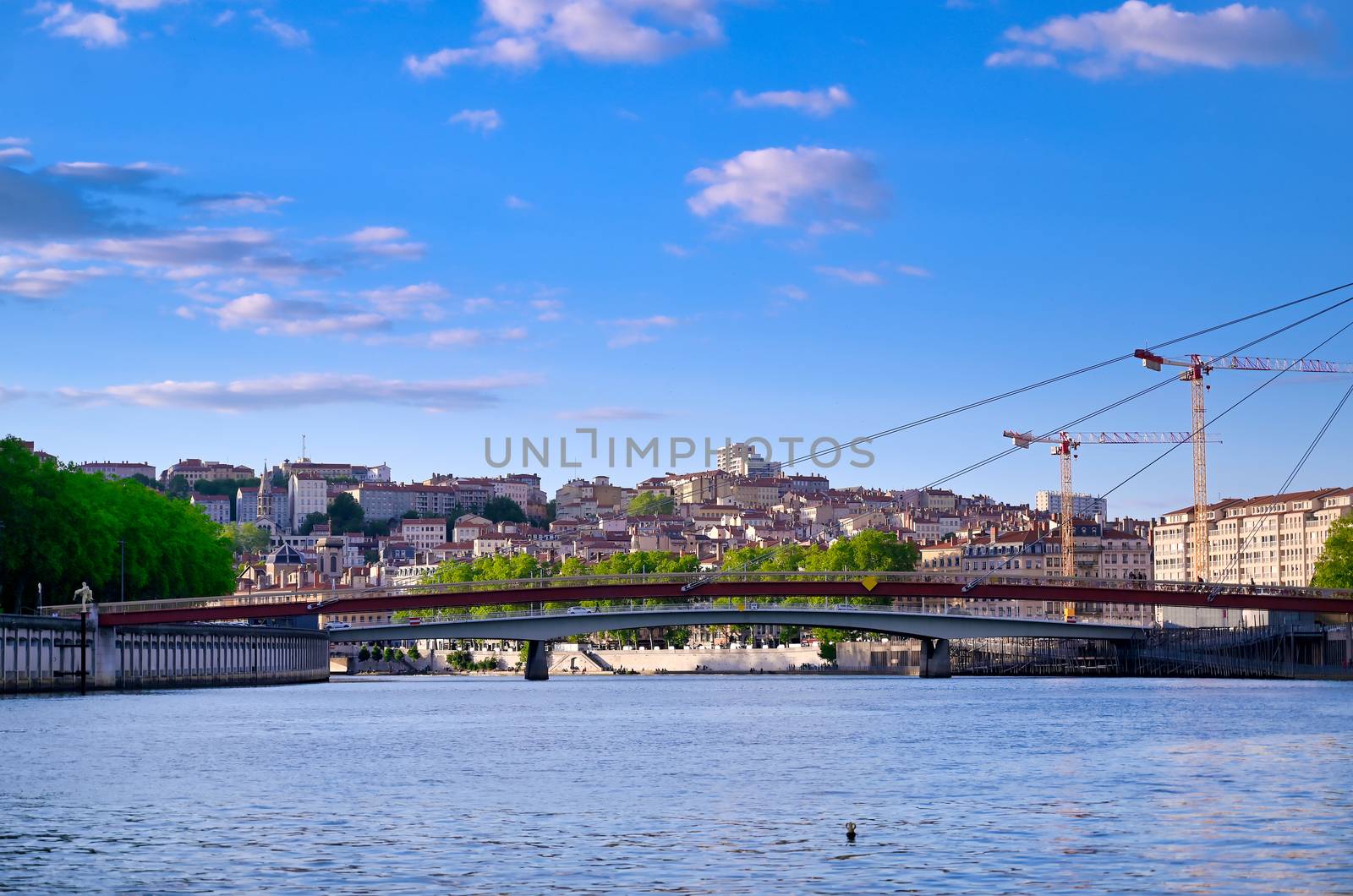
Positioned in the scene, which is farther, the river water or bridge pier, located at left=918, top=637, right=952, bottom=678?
bridge pier, located at left=918, top=637, right=952, bottom=678

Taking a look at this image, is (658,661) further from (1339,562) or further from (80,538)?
(80,538)

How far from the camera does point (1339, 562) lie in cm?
10056

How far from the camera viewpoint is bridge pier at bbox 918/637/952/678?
10700 cm

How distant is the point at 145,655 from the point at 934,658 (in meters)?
42.9

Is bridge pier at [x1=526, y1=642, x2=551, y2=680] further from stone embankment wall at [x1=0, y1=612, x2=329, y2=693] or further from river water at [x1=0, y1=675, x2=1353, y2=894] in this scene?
river water at [x1=0, y1=675, x2=1353, y2=894]

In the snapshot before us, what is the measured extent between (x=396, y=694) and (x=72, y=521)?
48.4 ft

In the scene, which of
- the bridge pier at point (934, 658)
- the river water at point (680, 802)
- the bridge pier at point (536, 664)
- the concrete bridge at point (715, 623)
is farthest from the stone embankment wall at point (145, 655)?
the bridge pier at point (934, 658)

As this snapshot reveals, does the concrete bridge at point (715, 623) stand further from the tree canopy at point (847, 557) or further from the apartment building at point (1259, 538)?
the apartment building at point (1259, 538)

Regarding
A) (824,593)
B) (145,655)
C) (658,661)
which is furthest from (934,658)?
(658,661)

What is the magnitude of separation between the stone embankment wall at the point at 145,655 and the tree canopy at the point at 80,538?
3061 millimetres

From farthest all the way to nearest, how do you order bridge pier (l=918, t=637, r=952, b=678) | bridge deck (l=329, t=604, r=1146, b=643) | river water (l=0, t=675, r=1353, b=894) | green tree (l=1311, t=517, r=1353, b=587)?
1. bridge pier (l=918, t=637, r=952, b=678)
2. green tree (l=1311, t=517, r=1353, b=587)
3. bridge deck (l=329, t=604, r=1146, b=643)
4. river water (l=0, t=675, r=1353, b=894)

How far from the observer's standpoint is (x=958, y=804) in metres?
28.3

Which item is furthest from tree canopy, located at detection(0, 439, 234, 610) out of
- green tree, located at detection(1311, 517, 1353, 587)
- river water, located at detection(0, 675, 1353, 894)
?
green tree, located at detection(1311, 517, 1353, 587)

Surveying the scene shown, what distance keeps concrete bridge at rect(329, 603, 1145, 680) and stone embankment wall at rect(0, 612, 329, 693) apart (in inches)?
Result: 154
